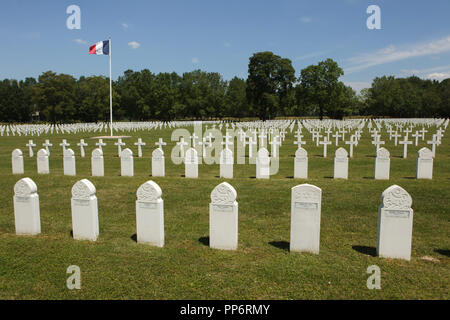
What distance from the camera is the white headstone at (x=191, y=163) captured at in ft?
37.4

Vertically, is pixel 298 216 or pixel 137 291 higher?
pixel 298 216

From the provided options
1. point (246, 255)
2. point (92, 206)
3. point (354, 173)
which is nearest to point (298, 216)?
point (246, 255)

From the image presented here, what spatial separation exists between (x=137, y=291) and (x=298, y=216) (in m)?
2.52

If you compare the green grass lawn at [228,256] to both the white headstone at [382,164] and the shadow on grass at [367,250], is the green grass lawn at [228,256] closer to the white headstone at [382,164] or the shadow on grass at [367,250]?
the shadow on grass at [367,250]

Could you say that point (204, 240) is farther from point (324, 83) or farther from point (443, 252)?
point (324, 83)

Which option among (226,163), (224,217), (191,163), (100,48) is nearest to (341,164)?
(226,163)

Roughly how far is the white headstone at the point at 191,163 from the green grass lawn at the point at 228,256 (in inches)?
97.0

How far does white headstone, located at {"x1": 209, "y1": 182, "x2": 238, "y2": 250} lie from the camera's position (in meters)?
5.02

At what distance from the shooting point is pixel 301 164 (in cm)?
1117

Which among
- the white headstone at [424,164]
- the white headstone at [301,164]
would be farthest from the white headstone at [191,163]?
the white headstone at [424,164]

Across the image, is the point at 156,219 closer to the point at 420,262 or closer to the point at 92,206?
the point at 92,206

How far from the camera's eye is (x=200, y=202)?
8.19 metres
